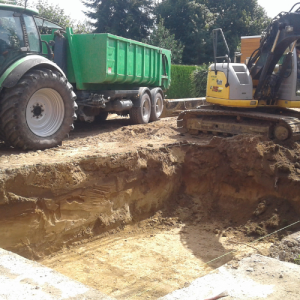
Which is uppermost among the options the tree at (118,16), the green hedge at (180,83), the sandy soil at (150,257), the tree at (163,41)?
the tree at (118,16)

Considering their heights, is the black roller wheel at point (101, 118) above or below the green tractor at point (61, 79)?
below

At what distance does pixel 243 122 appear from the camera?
9.09 m

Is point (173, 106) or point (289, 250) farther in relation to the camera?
point (173, 106)

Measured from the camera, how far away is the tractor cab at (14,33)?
6.41 meters

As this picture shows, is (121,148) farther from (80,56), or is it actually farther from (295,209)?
(295,209)

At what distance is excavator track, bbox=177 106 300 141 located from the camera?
324 inches

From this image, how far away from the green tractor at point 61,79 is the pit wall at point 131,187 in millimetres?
1218

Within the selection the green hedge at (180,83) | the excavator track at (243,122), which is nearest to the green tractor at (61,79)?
the excavator track at (243,122)

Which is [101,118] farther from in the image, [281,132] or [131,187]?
[281,132]

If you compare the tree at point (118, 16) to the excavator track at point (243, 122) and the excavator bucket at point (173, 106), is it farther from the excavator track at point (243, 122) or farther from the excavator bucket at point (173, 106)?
the excavator track at point (243, 122)

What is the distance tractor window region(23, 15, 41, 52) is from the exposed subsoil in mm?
1937

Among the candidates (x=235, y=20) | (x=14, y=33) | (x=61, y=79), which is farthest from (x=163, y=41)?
(x=14, y=33)

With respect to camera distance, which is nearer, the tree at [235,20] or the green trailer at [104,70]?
the green trailer at [104,70]

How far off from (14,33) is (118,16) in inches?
1059
